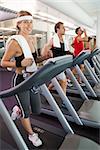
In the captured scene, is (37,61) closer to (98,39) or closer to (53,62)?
(53,62)

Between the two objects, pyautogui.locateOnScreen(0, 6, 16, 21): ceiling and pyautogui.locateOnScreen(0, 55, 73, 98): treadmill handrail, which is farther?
pyautogui.locateOnScreen(0, 6, 16, 21): ceiling

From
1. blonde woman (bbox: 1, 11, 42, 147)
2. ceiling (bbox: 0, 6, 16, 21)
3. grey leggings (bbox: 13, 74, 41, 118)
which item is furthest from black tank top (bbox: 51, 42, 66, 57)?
ceiling (bbox: 0, 6, 16, 21)

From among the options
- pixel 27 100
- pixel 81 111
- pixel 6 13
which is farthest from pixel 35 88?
pixel 6 13

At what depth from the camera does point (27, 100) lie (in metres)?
1.89

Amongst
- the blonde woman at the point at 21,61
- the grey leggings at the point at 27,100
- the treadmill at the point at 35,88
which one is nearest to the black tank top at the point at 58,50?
the blonde woman at the point at 21,61

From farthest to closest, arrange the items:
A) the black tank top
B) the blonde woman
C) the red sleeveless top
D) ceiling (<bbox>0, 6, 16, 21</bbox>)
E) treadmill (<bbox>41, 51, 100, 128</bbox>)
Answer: the red sleeveless top
ceiling (<bbox>0, 6, 16, 21</bbox>)
the black tank top
treadmill (<bbox>41, 51, 100, 128</bbox>)
the blonde woman

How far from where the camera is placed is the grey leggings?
1.86m

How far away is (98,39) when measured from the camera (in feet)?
26.3

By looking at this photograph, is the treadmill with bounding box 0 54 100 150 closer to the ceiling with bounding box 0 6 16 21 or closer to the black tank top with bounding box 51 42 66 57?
the black tank top with bounding box 51 42 66 57

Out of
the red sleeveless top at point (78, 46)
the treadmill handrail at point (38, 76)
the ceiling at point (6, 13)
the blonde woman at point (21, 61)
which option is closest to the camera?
the treadmill handrail at point (38, 76)

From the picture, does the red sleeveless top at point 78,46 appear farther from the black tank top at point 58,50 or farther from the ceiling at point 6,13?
the black tank top at point 58,50

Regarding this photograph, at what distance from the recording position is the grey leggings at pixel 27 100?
1864mm

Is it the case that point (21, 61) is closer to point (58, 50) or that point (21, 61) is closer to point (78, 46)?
point (58, 50)

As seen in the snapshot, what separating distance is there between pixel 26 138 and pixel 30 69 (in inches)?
30.2
